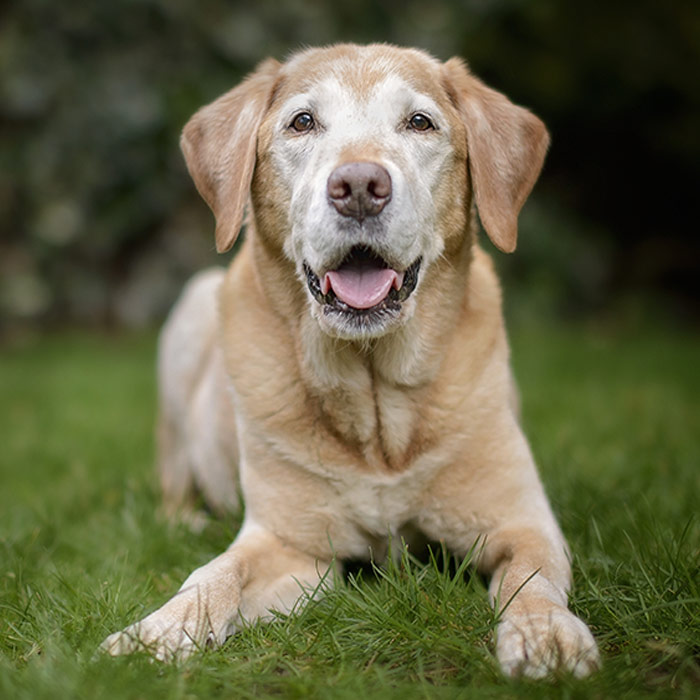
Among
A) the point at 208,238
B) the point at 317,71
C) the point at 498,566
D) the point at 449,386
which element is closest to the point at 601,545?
the point at 498,566

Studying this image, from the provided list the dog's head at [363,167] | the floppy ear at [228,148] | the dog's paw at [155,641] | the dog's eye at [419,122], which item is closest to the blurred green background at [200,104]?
the floppy ear at [228,148]

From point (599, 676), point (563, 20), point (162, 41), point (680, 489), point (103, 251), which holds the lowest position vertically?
point (103, 251)

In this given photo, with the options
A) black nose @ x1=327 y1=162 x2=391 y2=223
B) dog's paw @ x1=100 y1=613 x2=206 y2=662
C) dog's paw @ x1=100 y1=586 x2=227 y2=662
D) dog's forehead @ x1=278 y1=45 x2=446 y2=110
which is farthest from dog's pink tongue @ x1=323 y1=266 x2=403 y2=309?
dog's paw @ x1=100 y1=613 x2=206 y2=662

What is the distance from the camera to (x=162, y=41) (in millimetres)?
8406

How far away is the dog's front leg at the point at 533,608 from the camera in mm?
2006

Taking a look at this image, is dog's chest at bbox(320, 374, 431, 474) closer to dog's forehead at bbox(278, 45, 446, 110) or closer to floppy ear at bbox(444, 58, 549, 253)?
floppy ear at bbox(444, 58, 549, 253)

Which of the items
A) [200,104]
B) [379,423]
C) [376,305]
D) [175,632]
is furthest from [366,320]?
[200,104]

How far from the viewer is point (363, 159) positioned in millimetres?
2479

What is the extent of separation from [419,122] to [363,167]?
0.54m

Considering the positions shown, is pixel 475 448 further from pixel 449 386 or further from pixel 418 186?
pixel 418 186

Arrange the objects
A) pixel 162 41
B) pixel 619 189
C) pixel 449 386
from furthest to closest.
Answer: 1. pixel 619 189
2. pixel 162 41
3. pixel 449 386

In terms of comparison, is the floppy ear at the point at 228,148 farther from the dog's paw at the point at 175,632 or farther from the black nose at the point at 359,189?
the dog's paw at the point at 175,632

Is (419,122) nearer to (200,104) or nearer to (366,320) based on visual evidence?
(366,320)

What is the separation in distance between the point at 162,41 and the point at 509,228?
21.2ft
